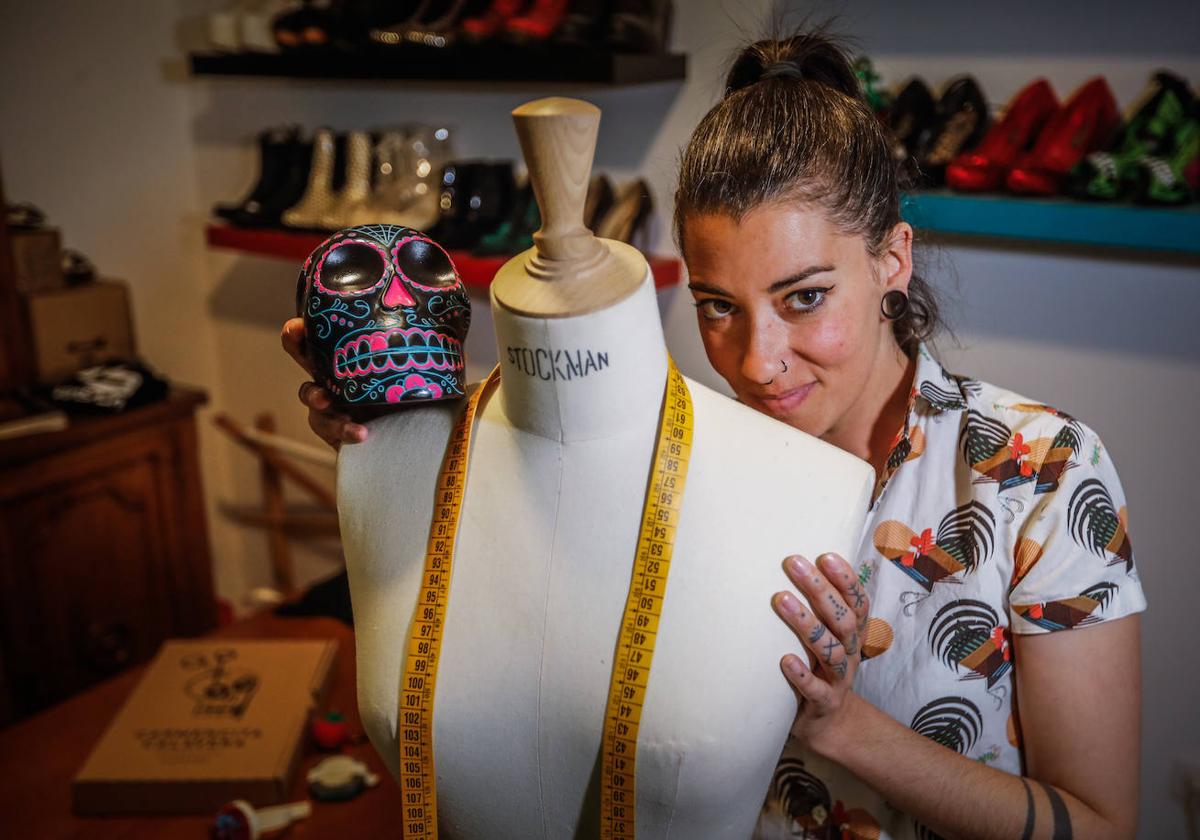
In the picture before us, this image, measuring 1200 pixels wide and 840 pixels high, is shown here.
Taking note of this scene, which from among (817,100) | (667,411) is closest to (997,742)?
(667,411)

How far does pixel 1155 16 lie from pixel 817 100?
155 cm

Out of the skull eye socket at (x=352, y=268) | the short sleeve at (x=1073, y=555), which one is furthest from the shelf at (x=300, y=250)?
the skull eye socket at (x=352, y=268)

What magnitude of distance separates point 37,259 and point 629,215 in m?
1.91

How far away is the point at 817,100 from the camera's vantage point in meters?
1.16

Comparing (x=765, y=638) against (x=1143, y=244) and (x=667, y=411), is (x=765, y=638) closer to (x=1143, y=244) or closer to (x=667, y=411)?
(x=667, y=411)

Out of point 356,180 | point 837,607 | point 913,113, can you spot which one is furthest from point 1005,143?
point 356,180

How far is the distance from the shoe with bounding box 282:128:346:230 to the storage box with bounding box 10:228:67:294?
719 millimetres

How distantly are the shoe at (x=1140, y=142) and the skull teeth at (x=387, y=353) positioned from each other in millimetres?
1839

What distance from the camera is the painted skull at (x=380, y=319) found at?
85cm

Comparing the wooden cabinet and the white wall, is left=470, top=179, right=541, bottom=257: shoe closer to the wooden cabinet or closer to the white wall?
the white wall

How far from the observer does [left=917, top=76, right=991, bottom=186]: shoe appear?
235 cm

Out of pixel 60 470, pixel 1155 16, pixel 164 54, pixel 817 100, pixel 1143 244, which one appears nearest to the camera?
pixel 817 100

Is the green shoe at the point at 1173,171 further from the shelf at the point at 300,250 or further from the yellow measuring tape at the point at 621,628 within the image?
the yellow measuring tape at the point at 621,628

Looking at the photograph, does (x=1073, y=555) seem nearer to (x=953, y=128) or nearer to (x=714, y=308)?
(x=714, y=308)
